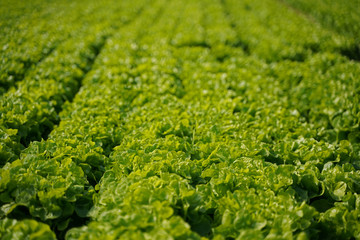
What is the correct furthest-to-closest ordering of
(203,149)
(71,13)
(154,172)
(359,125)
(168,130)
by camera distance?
(71,13) < (359,125) < (168,130) < (203,149) < (154,172)

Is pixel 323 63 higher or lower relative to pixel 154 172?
lower

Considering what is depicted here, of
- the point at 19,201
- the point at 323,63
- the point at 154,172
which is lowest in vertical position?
the point at 323,63

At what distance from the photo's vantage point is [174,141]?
385 cm

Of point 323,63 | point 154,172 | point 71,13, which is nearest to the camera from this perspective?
point 154,172

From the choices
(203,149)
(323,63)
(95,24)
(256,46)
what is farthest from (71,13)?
(203,149)

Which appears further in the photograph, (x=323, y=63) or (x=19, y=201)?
(x=323, y=63)

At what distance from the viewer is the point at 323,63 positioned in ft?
27.0

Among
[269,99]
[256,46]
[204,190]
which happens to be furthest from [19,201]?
[256,46]

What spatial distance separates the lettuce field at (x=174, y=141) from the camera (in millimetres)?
2699

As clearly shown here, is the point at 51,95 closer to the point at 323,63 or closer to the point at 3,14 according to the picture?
the point at 323,63

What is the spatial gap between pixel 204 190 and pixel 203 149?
2.85 ft

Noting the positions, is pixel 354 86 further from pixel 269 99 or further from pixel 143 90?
pixel 143 90

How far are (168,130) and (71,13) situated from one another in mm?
13219

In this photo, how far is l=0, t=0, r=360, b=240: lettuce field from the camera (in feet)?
8.86
